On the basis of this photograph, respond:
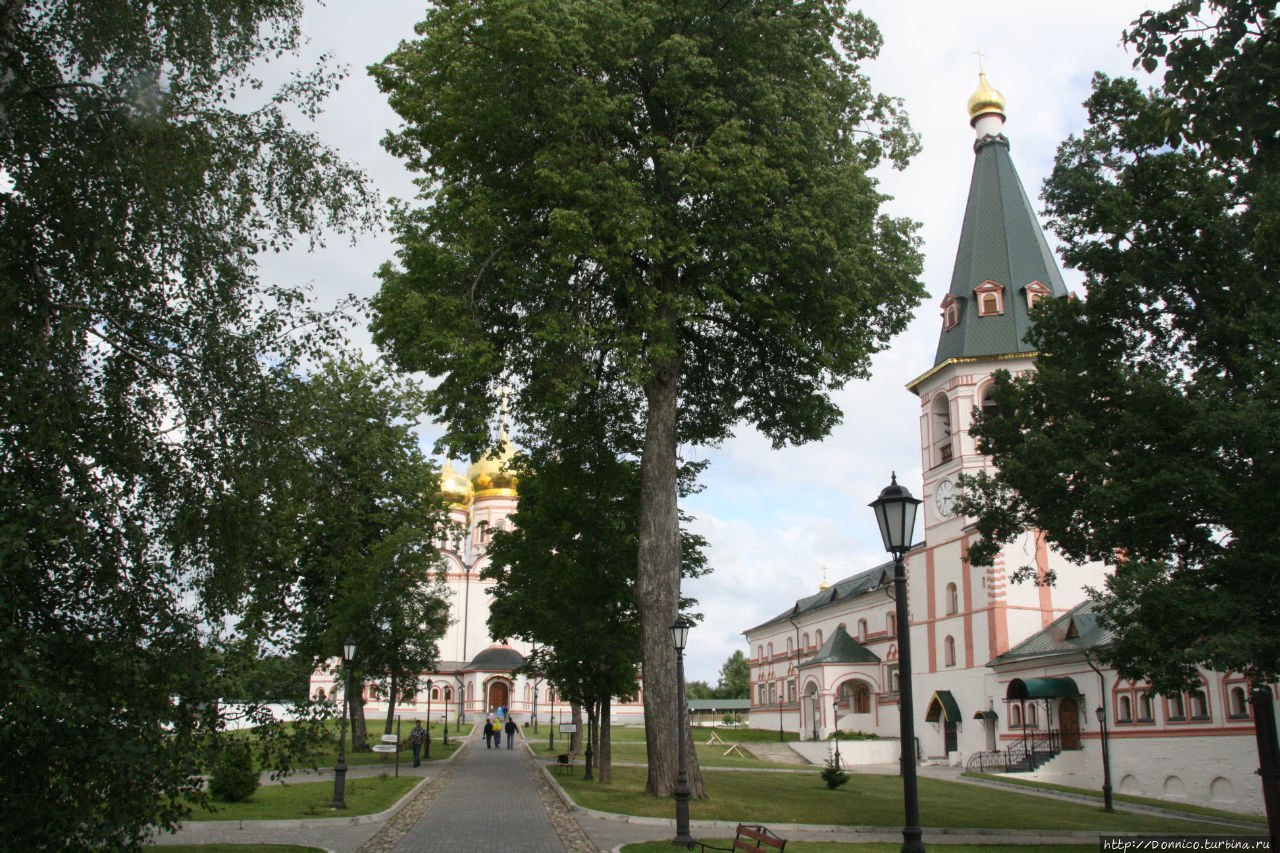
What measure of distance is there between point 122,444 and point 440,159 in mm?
11156

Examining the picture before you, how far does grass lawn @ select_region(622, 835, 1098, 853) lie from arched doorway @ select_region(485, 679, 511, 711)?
53878mm

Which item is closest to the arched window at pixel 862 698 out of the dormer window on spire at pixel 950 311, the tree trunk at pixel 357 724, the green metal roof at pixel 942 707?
the green metal roof at pixel 942 707

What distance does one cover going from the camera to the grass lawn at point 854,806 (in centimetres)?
1656

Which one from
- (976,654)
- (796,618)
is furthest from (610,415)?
(796,618)

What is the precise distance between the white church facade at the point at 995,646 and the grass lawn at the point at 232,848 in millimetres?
23061

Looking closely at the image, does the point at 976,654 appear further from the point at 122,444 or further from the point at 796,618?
the point at 122,444

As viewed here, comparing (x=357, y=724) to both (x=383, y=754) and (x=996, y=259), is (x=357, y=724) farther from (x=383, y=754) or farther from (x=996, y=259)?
(x=996, y=259)

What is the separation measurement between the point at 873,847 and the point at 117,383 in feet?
38.6

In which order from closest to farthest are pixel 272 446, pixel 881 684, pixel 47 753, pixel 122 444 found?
1. pixel 47 753
2. pixel 122 444
3. pixel 272 446
4. pixel 881 684

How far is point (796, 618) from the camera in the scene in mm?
66125

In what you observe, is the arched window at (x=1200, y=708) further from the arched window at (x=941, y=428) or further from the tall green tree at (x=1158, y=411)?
the arched window at (x=941, y=428)

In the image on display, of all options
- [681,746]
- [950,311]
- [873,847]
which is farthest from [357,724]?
[950,311]

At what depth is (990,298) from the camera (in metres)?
39.8

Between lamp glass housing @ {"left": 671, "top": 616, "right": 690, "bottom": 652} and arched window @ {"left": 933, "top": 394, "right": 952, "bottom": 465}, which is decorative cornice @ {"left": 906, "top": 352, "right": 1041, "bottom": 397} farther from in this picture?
lamp glass housing @ {"left": 671, "top": 616, "right": 690, "bottom": 652}
